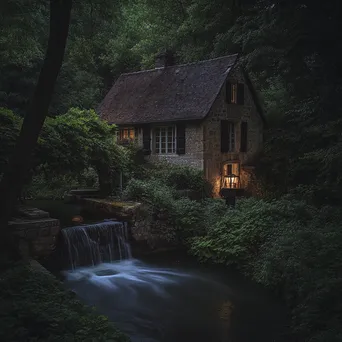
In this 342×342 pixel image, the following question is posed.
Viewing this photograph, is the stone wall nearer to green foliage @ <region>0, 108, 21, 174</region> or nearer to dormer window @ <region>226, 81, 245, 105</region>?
dormer window @ <region>226, 81, 245, 105</region>

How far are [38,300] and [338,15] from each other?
25.1 feet

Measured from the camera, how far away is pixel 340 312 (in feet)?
22.7

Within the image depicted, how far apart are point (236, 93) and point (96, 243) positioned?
489 inches

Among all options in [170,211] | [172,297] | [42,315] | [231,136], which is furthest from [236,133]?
[42,315]

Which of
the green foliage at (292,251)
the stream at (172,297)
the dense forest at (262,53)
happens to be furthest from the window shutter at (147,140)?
the stream at (172,297)

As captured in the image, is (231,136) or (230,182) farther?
(231,136)

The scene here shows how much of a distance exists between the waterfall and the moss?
5418 mm

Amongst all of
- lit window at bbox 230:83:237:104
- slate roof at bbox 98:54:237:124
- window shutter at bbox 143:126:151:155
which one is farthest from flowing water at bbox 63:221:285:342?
lit window at bbox 230:83:237:104

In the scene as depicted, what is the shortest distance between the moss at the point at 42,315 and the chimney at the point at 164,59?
1950 cm

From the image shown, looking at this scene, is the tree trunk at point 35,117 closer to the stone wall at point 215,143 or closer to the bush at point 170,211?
the bush at point 170,211

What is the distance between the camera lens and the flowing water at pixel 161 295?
26.2 ft

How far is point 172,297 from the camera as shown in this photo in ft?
32.8

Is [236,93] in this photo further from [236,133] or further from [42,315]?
[42,315]

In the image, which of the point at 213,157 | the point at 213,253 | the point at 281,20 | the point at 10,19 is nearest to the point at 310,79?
the point at 281,20
